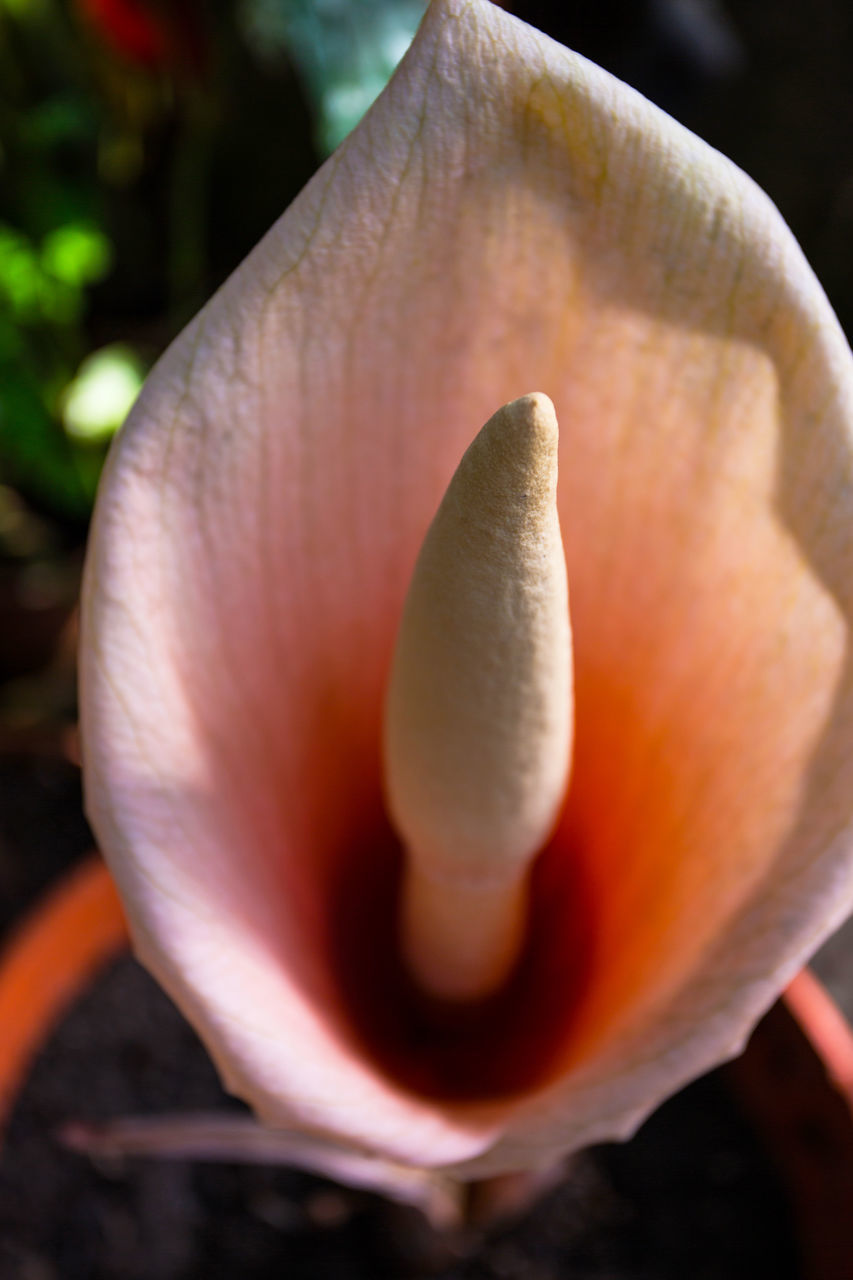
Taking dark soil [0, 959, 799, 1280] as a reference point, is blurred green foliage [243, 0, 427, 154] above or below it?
above

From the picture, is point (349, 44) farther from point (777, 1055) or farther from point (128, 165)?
point (777, 1055)

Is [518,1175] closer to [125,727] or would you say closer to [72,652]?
[125,727]

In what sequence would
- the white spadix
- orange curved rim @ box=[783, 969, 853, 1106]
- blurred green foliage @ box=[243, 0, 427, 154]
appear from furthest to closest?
blurred green foliage @ box=[243, 0, 427, 154] < orange curved rim @ box=[783, 969, 853, 1106] < the white spadix

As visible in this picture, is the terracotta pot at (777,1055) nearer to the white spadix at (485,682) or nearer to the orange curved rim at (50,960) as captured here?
the orange curved rim at (50,960)

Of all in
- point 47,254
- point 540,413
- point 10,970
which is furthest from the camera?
point 47,254

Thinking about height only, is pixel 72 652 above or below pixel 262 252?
below

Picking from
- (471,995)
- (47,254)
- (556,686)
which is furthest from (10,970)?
(47,254)

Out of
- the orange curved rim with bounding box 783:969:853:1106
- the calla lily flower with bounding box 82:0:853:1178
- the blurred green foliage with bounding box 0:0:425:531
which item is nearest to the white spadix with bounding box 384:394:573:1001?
the calla lily flower with bounding box 82:0:853:1178

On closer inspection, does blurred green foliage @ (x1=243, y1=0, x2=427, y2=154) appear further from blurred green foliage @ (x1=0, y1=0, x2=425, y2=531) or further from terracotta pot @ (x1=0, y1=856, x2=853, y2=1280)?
terracotta pot @ (x1=0, y1=856, x2=853, y2=1280)
